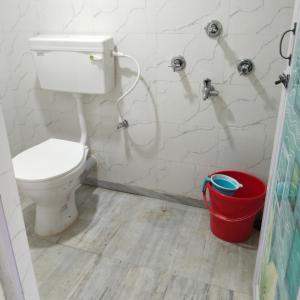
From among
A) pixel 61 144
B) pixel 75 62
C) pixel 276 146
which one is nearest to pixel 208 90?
pixel 276 146

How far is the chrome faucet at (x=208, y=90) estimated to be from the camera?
1688 mm

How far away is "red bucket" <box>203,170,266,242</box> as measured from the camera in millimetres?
1617

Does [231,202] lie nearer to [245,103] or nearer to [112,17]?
[245,103]

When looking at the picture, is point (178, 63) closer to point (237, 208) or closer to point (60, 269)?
point (237, 208)

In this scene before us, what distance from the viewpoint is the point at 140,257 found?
65.5 inches

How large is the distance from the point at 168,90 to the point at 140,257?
0.93 metres

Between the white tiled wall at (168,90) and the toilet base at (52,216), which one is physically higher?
the white tiled wall at (168,90)

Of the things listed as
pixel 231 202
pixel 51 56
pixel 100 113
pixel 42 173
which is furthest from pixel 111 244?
pixel 51 56

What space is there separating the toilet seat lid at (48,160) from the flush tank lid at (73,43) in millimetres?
541

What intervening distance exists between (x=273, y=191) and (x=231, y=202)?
48 centimetres

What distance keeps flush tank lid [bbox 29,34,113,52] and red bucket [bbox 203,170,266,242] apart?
95 centimetres

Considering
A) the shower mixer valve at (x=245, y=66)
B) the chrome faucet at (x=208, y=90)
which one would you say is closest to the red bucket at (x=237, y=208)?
the chrome faucet at (x=208, y=90)

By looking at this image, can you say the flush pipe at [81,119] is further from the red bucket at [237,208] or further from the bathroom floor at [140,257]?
the red bucket at [237,208]

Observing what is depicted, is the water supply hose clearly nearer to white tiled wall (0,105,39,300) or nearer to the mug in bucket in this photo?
the mug in bucket
